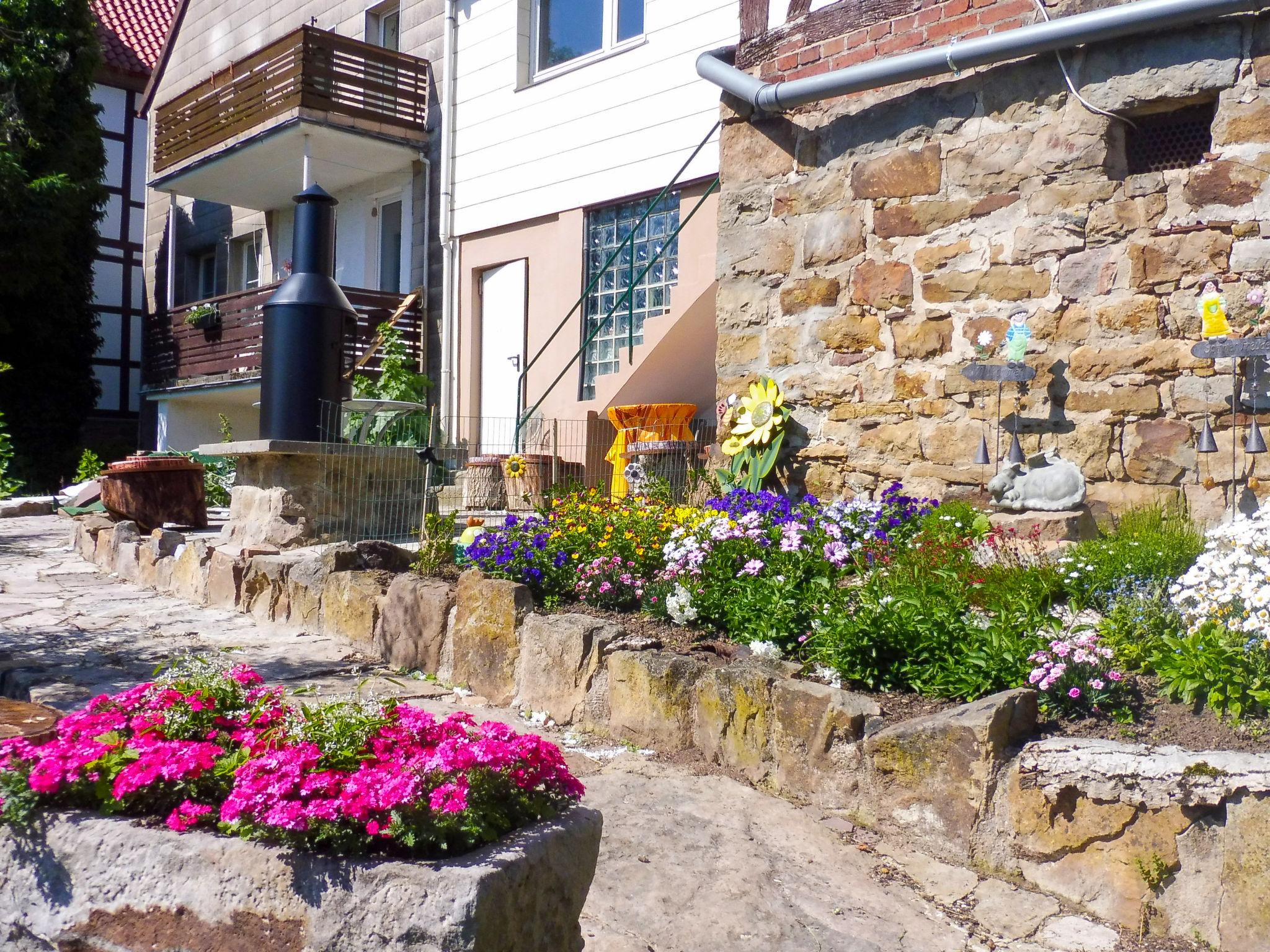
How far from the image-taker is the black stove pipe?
24.4 feet

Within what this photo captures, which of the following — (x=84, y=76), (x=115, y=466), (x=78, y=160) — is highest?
(x=84, y=76)

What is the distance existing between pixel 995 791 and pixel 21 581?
658cm

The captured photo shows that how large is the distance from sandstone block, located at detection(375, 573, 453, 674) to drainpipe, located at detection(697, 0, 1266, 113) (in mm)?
3197

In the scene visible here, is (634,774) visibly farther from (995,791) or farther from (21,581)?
(21,581)

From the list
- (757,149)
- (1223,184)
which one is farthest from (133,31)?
(1223,184)

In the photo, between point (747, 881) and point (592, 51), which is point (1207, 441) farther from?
point (592, 51)

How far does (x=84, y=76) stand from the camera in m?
15.8

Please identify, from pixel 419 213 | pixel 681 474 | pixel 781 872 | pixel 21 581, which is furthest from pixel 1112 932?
pixel 419 213

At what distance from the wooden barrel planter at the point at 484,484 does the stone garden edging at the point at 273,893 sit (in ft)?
22.0

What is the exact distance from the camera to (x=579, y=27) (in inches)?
428

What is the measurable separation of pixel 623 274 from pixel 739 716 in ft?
22.6

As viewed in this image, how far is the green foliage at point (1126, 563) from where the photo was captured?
397 cm

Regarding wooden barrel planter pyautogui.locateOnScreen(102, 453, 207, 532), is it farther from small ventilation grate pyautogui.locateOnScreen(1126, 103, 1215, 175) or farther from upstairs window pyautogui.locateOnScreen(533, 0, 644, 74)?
small ventilation grate pyautogui.locateOnScreen(1126, 103, 1215, 175)

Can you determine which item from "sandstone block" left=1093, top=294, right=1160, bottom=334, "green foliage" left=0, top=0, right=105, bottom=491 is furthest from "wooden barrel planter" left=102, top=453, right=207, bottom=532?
"green foliage" left=0, top=0, right=105, bottom=491
